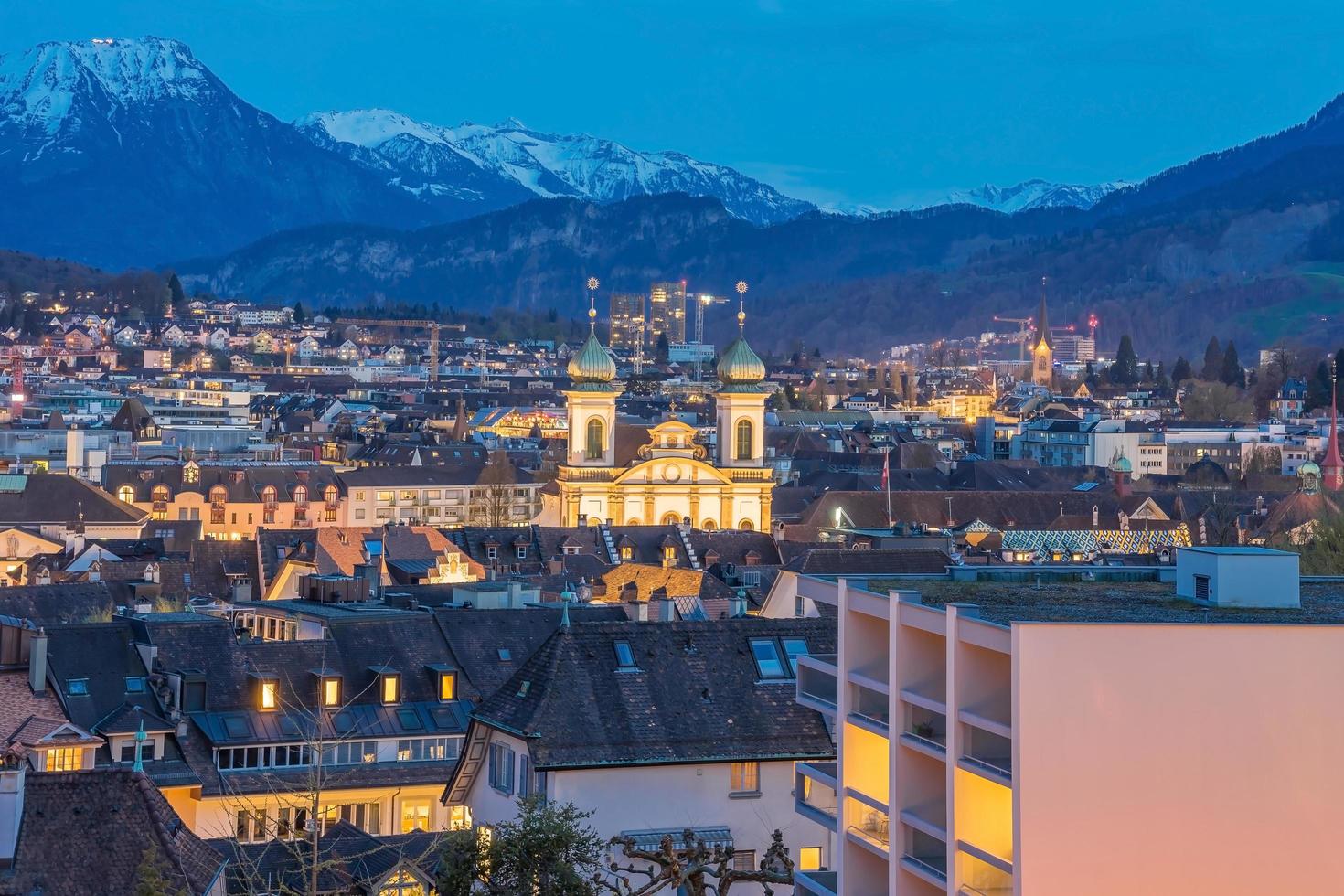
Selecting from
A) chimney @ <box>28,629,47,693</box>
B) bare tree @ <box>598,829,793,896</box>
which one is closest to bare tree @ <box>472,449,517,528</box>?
chimney @ <box>28,629,47,693</box>

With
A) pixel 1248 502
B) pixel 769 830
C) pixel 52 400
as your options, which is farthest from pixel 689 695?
pixel 52 400

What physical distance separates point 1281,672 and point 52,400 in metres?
180

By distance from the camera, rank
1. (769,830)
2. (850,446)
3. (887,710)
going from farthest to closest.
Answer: (850,446) → (769,830) → (887,710)

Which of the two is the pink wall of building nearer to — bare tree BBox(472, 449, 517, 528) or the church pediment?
the church pediment

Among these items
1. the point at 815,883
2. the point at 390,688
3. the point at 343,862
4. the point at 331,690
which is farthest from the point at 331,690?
the point at 343,862

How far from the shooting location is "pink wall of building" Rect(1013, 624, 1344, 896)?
2359 centimetres

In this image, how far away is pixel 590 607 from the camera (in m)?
46.5

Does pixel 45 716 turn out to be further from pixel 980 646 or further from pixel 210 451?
pixel 210 451

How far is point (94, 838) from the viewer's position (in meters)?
25.9

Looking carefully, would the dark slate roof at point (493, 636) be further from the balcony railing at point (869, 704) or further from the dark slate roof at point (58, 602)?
the balcony railing at point (869, 704)

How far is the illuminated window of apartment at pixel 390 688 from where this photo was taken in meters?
39.6

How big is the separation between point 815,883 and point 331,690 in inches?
464

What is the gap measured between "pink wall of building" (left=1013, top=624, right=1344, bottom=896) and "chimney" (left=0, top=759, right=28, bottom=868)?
32.8ft

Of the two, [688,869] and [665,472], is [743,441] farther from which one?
[688,869]
